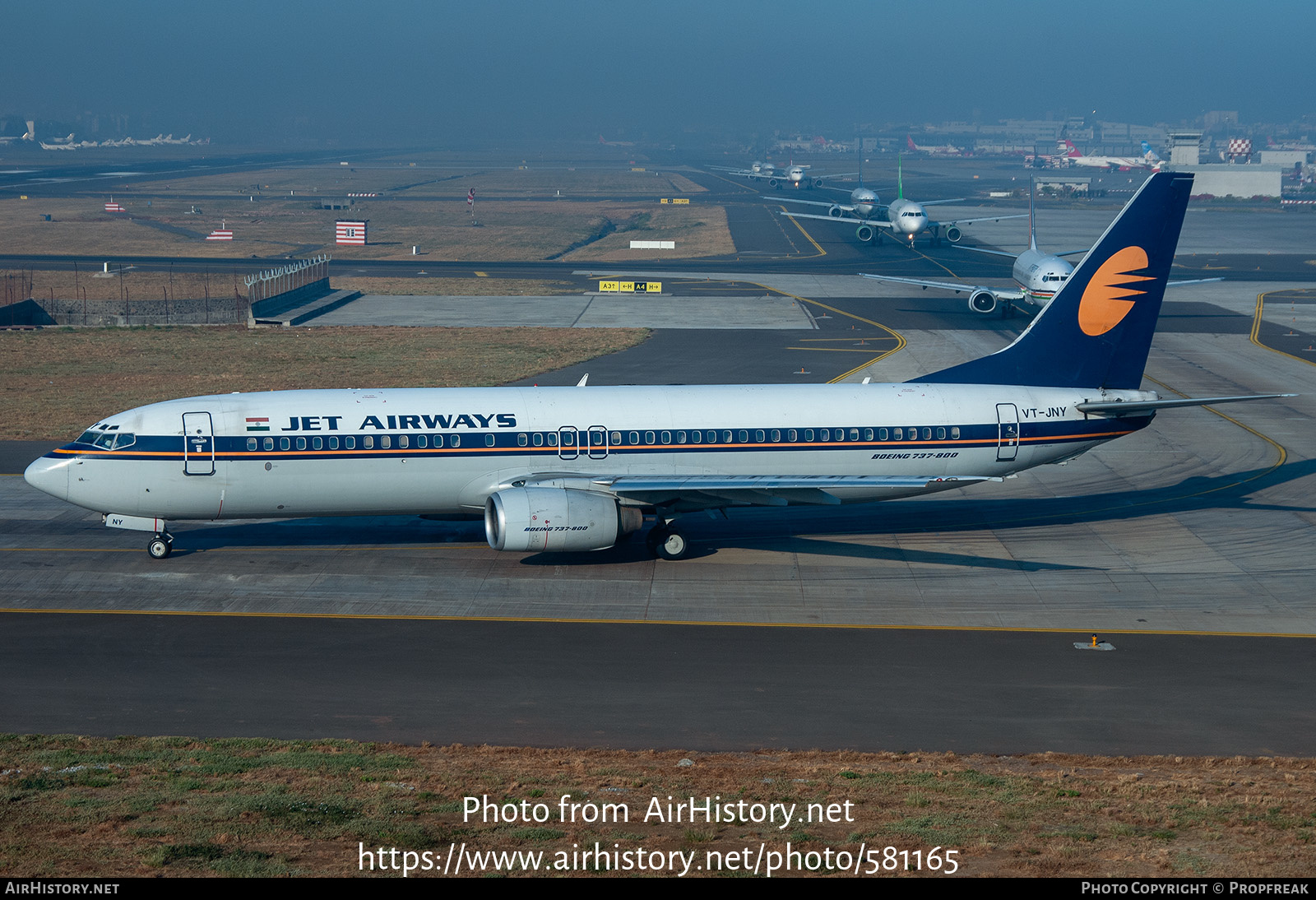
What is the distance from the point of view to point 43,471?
32.6 meters

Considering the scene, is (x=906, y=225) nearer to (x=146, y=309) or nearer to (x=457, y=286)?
(x=457, y=286)

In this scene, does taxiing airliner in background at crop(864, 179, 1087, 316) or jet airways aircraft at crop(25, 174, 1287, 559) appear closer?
jet airways aircraft at crop(25, 174, 1287, 559)

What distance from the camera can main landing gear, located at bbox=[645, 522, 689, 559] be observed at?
34375mm

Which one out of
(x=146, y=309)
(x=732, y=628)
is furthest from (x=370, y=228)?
(x=732, y=628)

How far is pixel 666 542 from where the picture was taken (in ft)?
113

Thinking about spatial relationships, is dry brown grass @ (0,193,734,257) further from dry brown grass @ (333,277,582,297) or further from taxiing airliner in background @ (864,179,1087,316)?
taxiing airliner in background @ (864,179,1087,316)

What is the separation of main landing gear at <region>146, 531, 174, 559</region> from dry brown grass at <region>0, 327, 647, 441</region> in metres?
16.8

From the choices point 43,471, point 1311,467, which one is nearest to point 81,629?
point 43,471

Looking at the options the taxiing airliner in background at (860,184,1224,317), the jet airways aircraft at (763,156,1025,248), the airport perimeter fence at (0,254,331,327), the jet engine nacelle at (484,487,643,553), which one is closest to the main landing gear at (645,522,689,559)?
the jet engine nacelle at (484,487,643,553)

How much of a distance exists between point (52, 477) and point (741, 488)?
751 inches

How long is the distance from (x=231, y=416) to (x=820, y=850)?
23.0m

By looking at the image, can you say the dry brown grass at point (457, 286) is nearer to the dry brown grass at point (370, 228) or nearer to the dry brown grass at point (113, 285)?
the dry brown grass at point (113, 285)

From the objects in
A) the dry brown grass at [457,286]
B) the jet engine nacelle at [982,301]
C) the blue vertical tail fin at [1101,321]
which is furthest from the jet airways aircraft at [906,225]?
the blue vertical tail fin at [1101,321]

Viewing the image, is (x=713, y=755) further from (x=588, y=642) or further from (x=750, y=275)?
(x=750, y=275)
